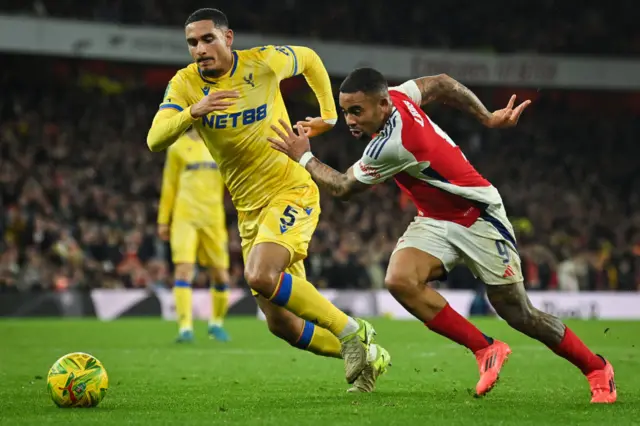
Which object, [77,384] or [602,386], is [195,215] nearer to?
[77,384]

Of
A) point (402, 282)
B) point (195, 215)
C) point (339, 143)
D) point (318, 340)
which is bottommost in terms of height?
point (318, 340)

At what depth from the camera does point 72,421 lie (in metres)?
5.43

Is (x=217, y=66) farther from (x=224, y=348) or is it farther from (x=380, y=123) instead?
(x=224, y=348)

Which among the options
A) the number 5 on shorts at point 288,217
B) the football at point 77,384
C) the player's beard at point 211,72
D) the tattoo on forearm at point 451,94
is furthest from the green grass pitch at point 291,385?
the player's beard at point 211,72

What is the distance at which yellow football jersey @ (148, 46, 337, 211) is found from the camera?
7.23 metres

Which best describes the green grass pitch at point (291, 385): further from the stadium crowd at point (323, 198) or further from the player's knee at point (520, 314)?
the stadium crowd at point (323, 198)

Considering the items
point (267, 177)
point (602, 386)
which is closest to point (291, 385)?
point (267, 177)

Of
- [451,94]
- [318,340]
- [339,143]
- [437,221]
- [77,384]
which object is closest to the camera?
[77,384]

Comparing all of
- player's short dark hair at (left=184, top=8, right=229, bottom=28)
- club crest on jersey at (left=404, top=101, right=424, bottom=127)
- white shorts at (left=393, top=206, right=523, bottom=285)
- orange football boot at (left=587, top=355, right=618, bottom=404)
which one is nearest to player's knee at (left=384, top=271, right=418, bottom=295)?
white shorts at (left=393, top=206, right=523, bottom=285)

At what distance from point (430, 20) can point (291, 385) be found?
24781 mm

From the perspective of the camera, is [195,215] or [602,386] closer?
[602,386]

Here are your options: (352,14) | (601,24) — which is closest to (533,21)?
(601,24)

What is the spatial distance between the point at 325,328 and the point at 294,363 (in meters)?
2.63

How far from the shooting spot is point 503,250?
254 inches
